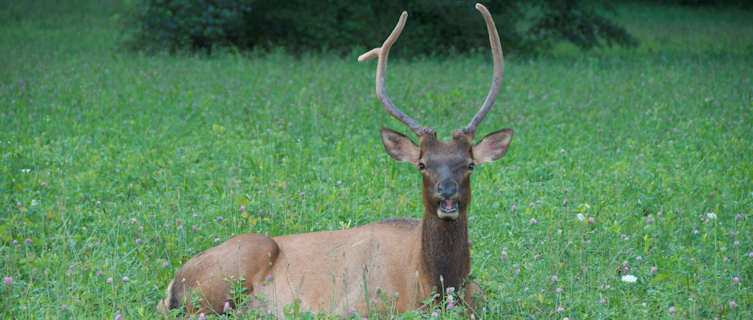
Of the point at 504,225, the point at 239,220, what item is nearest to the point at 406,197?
the point at 504,225

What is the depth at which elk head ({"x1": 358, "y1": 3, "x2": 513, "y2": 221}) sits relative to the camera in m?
4.05

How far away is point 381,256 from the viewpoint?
4688 mm

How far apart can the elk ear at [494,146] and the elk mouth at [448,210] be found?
0.60 m

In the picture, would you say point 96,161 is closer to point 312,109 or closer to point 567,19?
point 312,109

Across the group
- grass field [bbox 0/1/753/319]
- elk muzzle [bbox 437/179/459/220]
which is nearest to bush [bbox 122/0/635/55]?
grass field [bbox 0/1/753/319]

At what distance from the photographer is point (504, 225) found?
222 inches

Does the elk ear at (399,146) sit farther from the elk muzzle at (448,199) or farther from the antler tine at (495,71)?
the elk muzzle at (448,199)

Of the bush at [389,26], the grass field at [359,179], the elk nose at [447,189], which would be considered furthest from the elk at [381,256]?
the bush at [389,26]

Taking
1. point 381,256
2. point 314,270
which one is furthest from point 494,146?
point 314,270

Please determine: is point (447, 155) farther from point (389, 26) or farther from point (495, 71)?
point (389, 26)

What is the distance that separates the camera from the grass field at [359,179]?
449cm

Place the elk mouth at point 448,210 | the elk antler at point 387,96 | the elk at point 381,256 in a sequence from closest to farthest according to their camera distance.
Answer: the elk mouth at point 448,210
the elk at point 381,256
the elk antler at point 387,96

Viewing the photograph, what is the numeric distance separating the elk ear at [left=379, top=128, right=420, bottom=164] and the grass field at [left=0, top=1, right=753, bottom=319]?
2.96 ft

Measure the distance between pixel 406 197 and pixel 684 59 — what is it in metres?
10.9
